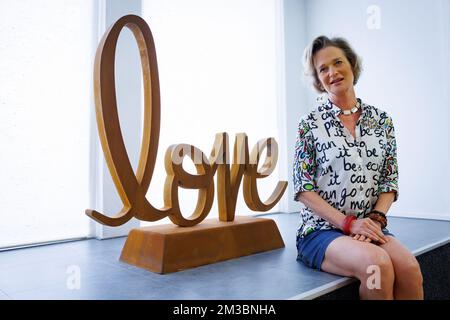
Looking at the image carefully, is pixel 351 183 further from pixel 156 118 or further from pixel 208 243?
pixel 156 118

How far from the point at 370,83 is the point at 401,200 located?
49.0 inches

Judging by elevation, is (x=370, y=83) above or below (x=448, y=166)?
above

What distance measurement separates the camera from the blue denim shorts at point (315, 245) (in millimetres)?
1386

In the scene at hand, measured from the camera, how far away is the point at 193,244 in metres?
1.67

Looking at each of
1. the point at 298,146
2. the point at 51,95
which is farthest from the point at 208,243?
the point at 51,95

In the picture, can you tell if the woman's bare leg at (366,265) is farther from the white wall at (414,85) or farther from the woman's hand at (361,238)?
the white wall at (414,85)

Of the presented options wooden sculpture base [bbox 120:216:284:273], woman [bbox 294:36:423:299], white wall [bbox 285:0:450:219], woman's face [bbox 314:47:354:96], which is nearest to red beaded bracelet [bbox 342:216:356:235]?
woman [bbox 294:36:423:299]

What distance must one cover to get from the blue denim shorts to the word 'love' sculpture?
54cm

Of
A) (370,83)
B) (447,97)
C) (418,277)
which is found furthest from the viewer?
(370,83)

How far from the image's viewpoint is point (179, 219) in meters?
1.76

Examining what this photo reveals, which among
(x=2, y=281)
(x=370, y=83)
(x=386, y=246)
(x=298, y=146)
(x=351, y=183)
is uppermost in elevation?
(x=370, y=83)

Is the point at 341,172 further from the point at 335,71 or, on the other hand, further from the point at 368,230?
the point at 335,71

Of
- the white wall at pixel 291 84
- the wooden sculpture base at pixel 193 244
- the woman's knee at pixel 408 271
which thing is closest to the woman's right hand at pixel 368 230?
the woman's knee at pixel 408 271

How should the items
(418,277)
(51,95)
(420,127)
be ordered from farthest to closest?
(420,127)
(51,95)
(418,277)
